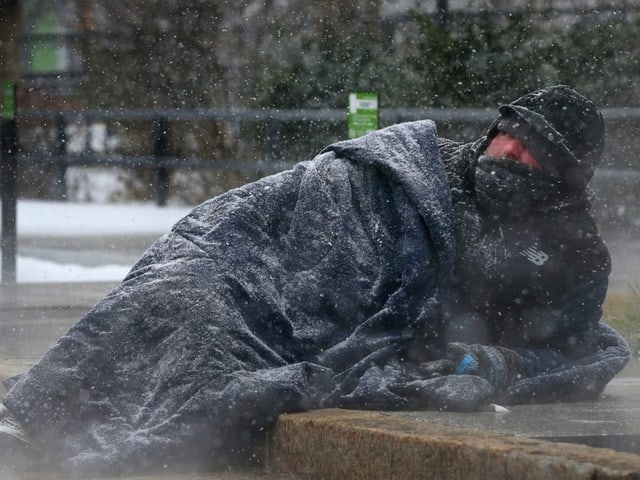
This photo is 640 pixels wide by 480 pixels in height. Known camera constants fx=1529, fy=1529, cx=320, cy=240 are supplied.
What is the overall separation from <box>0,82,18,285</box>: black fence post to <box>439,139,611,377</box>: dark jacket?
7137 mm

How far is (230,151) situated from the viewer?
54.6 ft

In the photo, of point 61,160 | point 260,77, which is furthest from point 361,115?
point 61,160

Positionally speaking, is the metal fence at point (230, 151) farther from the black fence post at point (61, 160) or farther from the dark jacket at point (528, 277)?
the dark jacket at point (528, 277)

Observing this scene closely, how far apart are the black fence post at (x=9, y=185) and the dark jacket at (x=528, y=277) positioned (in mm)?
7137

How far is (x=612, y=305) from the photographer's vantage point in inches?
325

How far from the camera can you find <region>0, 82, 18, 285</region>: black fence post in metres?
11.9

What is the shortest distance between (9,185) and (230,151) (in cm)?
422

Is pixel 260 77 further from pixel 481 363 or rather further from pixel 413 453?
pixel 413 453

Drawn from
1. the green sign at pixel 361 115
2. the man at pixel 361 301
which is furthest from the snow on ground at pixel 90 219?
the man at pixel 361 301

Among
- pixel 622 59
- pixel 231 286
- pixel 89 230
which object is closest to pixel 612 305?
pixel 231 286

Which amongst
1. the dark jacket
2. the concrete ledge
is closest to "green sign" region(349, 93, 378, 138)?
the dark jacket

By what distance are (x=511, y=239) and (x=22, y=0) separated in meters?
14.3

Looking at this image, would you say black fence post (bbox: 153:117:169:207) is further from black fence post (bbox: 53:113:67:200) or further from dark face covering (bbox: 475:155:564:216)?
dark face covering (bbox: 475:155:564:216)

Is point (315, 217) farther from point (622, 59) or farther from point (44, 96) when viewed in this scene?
point (44, 96)
